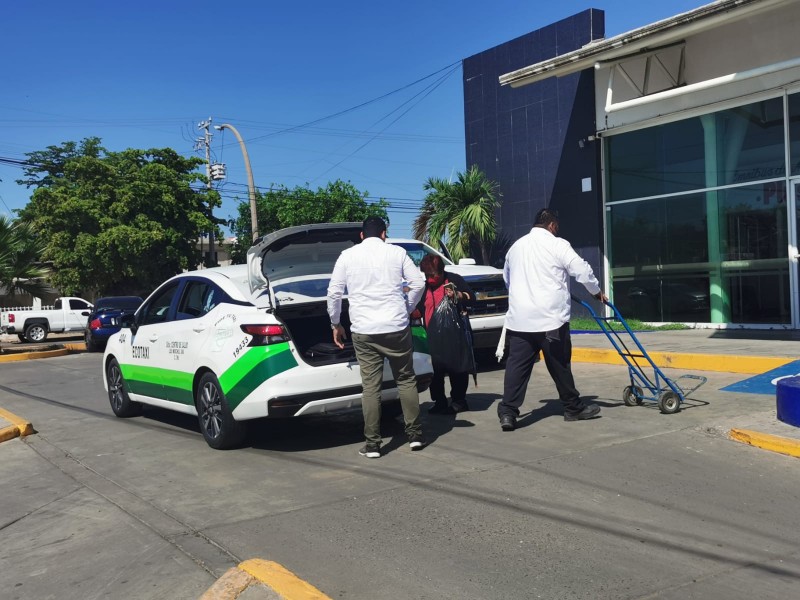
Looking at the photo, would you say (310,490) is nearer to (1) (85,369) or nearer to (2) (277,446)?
(2) (277,446)

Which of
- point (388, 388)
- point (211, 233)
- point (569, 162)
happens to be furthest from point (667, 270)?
point (211, 233)

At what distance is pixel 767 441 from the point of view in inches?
224

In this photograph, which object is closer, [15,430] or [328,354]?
[328,354]

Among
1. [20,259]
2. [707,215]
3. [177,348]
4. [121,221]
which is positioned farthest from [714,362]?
[121,221]

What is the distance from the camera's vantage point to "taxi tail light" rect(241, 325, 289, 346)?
602 centimetres

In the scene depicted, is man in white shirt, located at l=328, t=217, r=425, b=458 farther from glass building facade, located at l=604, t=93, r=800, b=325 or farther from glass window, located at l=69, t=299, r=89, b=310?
glass window, located at l=69, t=299, r=89, b=310

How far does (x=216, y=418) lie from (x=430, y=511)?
2.63 m

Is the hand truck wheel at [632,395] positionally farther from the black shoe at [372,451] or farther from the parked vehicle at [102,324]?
the parked vehicle at [102,324]

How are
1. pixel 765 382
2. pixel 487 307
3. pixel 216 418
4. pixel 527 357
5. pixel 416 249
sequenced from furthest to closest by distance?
pixel 416 249 < pixel 487 307 < pixel 765 382 < pixel 527 357 < pixel 216 418

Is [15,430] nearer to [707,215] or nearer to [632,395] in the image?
[632,395]

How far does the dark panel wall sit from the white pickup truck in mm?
16650

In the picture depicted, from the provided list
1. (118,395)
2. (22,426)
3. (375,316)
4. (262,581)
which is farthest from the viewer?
(118,395)

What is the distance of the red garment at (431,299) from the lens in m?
7.33

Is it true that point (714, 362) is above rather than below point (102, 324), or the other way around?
below
